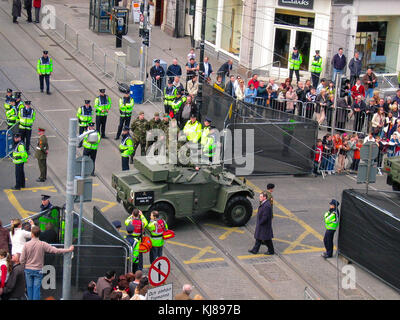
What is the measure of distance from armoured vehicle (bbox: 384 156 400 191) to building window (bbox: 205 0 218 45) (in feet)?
51.5

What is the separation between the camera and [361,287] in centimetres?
1848

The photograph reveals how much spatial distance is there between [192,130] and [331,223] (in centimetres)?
731

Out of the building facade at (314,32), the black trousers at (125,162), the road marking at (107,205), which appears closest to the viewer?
the road marking at (107,205)

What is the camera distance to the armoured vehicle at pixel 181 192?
2023cm

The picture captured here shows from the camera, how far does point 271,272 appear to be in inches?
747

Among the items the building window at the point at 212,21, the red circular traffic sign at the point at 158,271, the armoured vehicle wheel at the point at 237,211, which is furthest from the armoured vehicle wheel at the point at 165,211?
the building window at the point at 212,21

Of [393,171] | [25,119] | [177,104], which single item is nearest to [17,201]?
[25,119]

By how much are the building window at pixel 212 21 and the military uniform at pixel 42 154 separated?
16527mm

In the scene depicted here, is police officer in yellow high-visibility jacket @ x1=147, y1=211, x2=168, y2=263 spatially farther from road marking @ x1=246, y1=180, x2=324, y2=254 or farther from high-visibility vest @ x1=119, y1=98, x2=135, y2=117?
high-visibility vest @ x1=119, y1=98, x2=135, y2=117

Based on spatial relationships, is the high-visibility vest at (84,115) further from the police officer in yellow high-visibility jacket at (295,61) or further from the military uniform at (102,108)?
the police officer in yellow high-visibility jacket at (295,61)

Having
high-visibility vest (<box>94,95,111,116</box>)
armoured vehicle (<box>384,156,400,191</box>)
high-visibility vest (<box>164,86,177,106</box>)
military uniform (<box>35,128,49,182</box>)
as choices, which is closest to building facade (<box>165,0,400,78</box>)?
high-visibility vest (<box>164,86,177,106</box>)

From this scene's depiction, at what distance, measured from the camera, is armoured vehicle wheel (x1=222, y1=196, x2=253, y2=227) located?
2105 centimetres

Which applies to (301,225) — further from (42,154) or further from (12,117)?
(12,117)

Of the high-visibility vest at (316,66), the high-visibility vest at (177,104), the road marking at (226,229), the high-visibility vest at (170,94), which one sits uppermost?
the high-visibility vest at (316,66)
